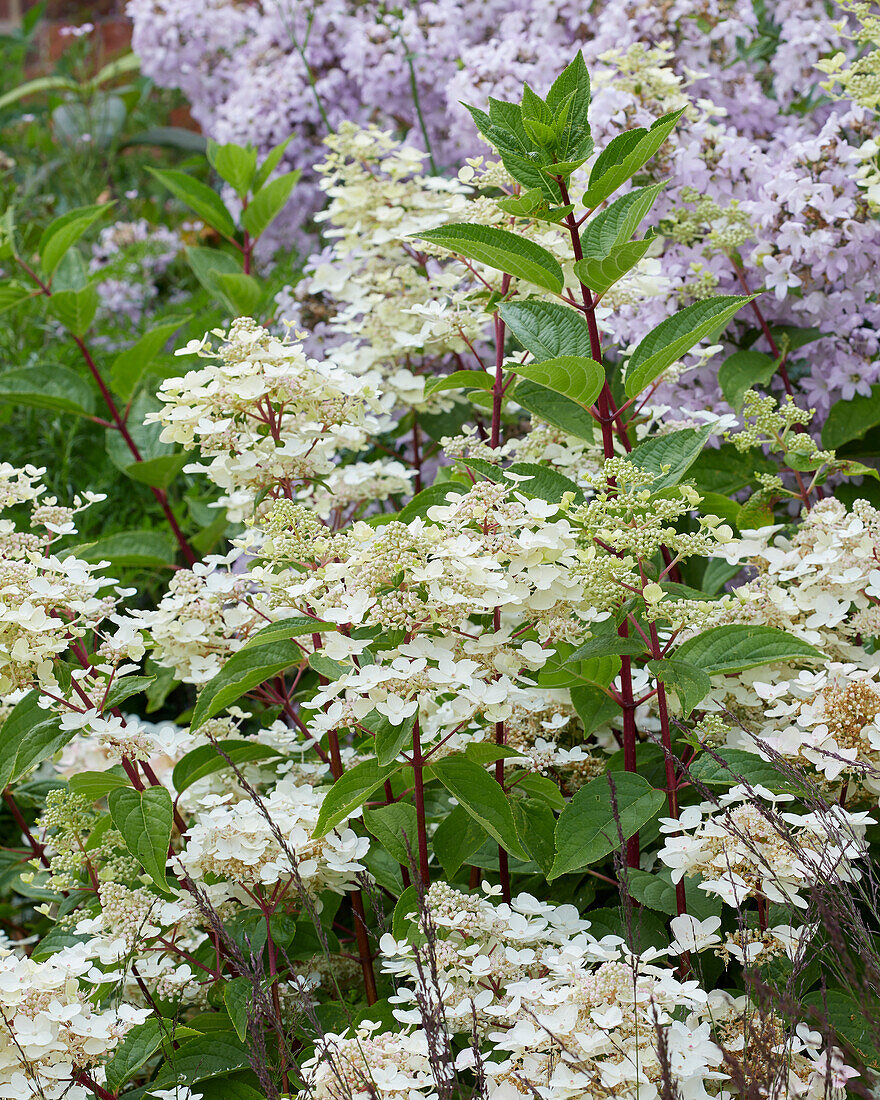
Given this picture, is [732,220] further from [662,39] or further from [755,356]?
[662,39]

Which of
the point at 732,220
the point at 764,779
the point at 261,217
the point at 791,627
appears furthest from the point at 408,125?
the point at 764,779

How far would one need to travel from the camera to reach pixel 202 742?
1726 mm

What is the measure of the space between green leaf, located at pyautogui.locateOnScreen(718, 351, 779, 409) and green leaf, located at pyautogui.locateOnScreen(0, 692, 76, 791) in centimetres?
125

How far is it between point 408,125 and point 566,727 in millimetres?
2552

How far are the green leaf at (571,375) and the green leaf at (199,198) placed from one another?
4.67 ft

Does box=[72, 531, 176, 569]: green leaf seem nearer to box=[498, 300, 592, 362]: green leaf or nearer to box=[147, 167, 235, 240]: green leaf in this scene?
box=[147, 167, 235, 240]: green leaf

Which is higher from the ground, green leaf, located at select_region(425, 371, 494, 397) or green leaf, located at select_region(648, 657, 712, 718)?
green leaf, located at select_region(425, 371, 494, 397)

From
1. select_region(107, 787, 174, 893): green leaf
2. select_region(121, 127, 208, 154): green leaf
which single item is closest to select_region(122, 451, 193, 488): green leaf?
select_region(107, 787, 174, 893): green leaf

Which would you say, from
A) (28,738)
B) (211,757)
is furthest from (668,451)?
(28,738)

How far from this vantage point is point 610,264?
122cm

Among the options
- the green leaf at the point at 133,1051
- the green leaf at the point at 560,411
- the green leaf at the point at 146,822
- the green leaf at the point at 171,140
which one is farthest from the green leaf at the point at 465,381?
the green leaf at the point at 171,140

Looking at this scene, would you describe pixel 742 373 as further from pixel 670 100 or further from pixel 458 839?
pixel 458 839

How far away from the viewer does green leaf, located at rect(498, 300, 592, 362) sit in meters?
1.37

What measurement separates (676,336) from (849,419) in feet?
2.56
